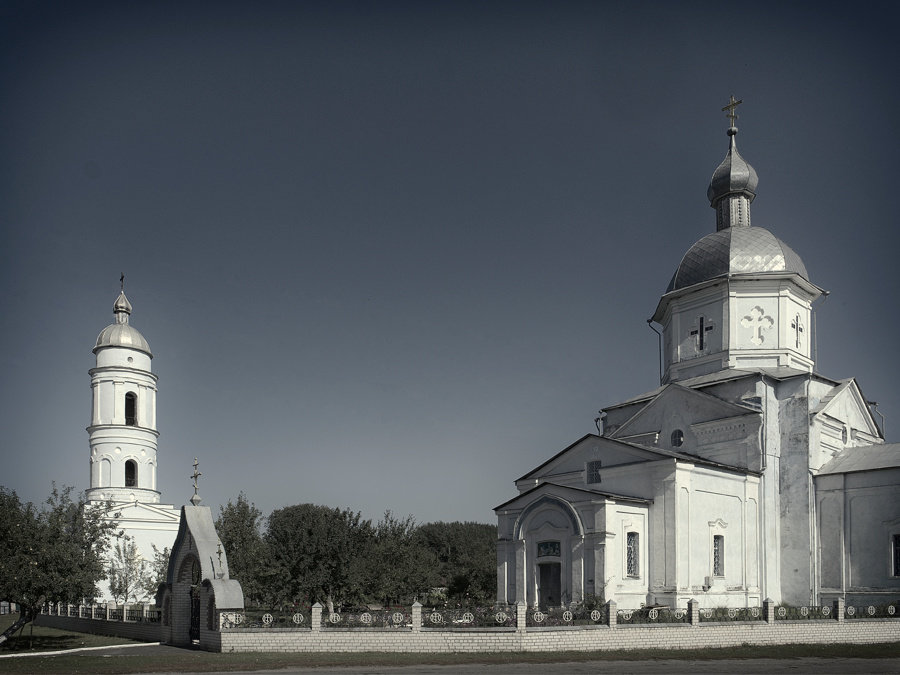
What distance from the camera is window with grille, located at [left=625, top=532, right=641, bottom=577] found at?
28094 millimetres

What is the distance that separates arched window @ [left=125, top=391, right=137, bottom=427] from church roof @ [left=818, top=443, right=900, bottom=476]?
33.3m

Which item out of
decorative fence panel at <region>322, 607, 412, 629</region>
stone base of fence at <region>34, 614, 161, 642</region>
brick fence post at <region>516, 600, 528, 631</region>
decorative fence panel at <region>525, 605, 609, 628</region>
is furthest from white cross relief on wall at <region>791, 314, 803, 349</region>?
stone base of fence at <region>34, 614, 161, 642</region>

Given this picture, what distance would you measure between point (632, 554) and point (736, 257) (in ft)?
42.8

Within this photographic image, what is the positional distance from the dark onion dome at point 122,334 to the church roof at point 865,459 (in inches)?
1331

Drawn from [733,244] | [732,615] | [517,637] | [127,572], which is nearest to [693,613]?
[732,615]

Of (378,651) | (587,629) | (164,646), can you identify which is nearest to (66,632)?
(164,646)

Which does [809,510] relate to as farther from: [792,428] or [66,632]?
[66,632]

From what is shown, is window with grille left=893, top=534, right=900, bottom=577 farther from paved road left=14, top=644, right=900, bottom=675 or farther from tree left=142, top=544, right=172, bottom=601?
tree left=142, top=544, right=172, bottom=601

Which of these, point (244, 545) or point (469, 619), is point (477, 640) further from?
point (244, 545)

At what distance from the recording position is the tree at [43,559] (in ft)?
79.6

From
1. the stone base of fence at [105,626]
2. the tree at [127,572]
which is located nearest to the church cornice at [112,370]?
the tree at [127,572]

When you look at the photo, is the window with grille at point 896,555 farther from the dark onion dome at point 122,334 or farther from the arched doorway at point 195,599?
the dark onion dome at point 122,334

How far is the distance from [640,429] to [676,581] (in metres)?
7.71

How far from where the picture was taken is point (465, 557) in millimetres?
58156
